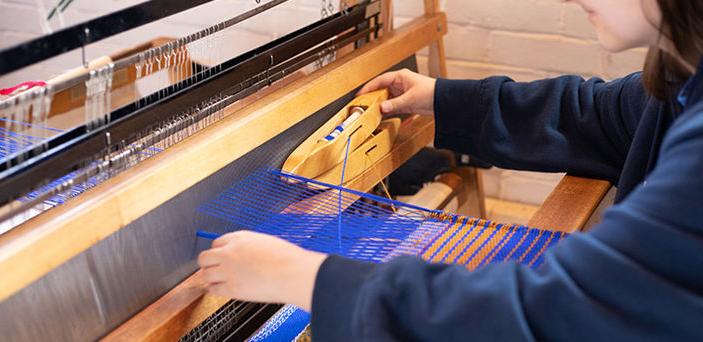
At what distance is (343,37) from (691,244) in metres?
0.95

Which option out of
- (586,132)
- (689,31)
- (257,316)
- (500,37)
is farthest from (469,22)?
(689,31)

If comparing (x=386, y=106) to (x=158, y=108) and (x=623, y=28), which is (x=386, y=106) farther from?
(x=623, y=28)

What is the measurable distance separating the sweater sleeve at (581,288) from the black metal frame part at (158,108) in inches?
13.5

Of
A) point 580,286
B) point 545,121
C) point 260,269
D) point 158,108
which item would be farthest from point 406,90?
point 580,286

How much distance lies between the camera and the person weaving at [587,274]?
825 millimetres

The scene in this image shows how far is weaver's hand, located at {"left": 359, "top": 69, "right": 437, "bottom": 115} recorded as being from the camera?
1.56 meters

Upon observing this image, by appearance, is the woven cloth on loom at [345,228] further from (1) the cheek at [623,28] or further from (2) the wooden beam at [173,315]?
(1) the cheek at [623,28]

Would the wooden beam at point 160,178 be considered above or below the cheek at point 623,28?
below

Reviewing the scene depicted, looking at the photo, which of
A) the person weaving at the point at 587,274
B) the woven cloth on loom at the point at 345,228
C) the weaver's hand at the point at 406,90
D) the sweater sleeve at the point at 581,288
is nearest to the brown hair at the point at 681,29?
the person weaving at the point at 587,274

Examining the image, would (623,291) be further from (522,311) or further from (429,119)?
(429,119)

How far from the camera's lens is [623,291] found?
84cm

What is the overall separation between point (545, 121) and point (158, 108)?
2.14 ft

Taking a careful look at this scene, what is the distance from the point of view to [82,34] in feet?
3.29

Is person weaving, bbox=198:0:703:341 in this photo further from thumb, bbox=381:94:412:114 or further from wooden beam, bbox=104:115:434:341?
thumb, bbox=381:94:412:114
